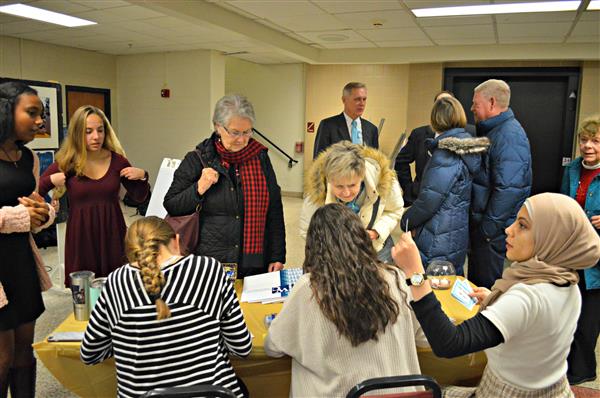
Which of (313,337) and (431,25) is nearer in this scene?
(313,337)

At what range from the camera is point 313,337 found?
140 centimetres

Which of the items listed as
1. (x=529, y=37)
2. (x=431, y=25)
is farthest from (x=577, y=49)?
(x=431, y=25)

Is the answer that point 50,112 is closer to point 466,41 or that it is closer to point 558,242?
point 466,41

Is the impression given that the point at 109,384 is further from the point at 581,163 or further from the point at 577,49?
the point at 577,49

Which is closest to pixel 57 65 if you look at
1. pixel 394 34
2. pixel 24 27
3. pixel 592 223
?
pixel 24 27

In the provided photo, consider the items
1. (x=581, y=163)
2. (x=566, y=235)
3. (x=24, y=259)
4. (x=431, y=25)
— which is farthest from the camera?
(x=431, y=25)

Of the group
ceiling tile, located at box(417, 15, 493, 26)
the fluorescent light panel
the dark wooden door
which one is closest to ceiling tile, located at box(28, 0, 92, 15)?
the fluorescent light panel

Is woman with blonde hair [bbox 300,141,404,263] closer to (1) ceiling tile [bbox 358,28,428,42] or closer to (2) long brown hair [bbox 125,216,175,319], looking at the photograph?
(2) long brown hair [bbox 125,216,175,319]

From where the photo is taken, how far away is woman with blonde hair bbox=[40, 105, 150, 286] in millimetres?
2336

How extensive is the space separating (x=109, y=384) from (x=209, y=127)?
236 inches

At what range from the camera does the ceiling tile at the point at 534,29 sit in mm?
5465

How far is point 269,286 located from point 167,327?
0.74 m

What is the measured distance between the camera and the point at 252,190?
2.25m

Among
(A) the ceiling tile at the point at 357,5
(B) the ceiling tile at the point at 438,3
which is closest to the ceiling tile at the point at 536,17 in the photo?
(B) the ceiling tile at the point at 438,3
